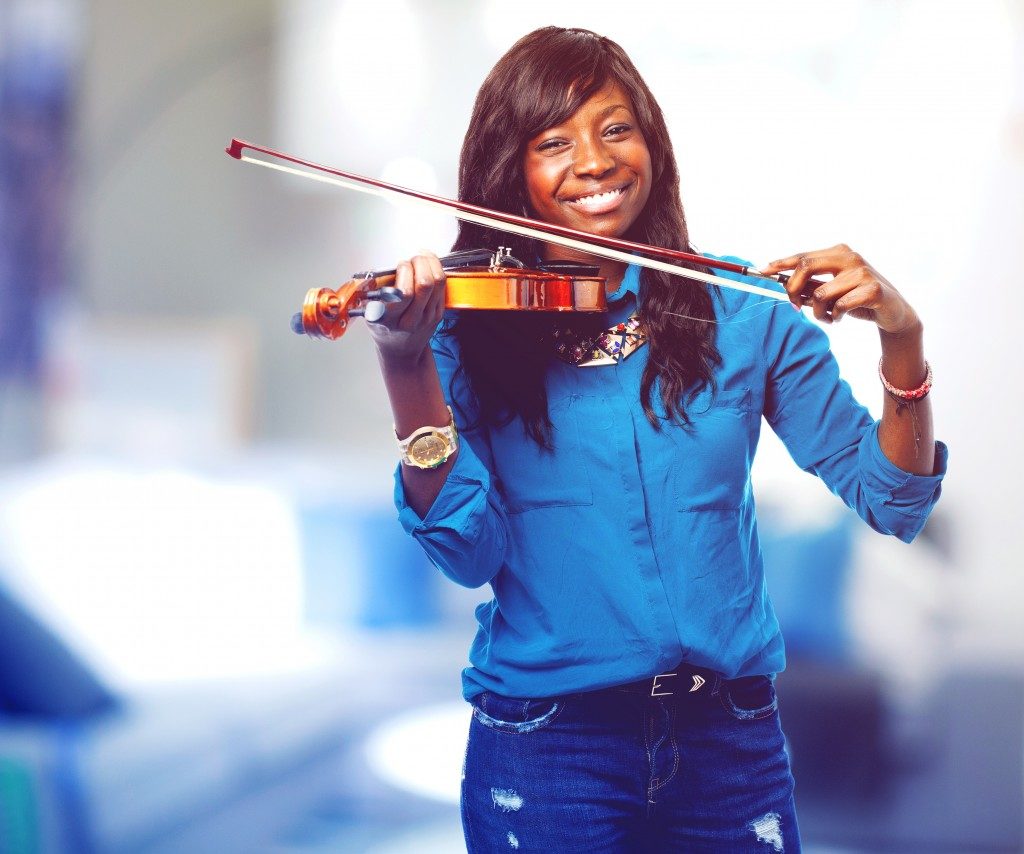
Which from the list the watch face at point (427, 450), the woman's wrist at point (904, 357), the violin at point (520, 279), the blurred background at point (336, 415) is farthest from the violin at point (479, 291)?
the blurred background at point (336, 415)

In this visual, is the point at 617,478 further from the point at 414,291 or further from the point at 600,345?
the point at 414,291

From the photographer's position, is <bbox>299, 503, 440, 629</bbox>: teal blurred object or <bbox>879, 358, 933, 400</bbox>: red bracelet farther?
<bbox>299, 503, 440, 629</bbox>: teal blurred object

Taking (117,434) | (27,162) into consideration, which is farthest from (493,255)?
(27,162)

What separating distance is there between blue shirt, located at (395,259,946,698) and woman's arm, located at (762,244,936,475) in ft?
0.06

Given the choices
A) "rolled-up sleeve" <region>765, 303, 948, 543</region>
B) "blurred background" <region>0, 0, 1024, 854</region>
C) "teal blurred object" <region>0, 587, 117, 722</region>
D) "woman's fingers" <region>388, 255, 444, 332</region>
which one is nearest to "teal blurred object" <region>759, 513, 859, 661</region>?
"blurred background" <region>0, 0, 1024, 854</region>

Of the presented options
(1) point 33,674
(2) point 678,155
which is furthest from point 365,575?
(2) point 678,155

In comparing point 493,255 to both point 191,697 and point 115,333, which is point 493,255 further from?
point 115,333

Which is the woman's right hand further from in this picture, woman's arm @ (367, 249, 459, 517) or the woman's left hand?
the woman's left hand

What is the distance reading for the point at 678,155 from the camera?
114 inches

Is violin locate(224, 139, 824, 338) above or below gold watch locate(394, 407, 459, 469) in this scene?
above

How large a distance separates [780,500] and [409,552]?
882 mm

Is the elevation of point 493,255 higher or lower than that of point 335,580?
higher

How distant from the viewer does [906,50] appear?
2842 mm

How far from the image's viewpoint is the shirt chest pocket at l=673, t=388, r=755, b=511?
1.02 metres
